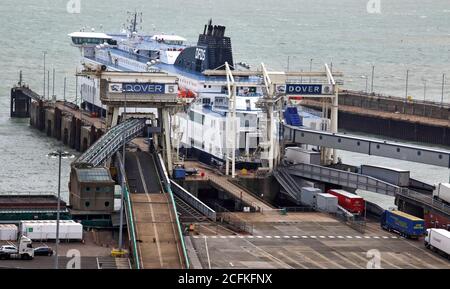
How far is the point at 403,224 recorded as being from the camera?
38812 mm

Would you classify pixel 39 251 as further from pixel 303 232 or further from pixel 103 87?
pixel 103 87

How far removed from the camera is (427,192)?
4419 cm

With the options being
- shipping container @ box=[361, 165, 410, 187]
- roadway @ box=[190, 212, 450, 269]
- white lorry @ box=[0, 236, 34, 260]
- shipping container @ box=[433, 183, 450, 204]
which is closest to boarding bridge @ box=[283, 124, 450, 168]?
shipping container @ box=[361, 165, 410, 187]

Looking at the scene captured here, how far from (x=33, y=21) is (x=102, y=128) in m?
125

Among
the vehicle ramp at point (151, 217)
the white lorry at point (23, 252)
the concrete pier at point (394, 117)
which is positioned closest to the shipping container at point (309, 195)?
the vehicle ramp at point (151, 217)

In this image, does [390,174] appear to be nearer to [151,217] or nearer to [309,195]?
[309,195]

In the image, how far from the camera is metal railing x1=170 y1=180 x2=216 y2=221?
41156 millimetres

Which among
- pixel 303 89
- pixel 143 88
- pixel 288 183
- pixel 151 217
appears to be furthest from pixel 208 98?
pixel 151 217

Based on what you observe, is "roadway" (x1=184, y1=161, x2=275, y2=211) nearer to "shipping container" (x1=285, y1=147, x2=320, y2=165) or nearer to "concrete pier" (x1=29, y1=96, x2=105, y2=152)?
"shipping container" (x1=285, y1=147, x2=320, y2=165)

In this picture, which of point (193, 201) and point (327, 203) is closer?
point (193, 201)

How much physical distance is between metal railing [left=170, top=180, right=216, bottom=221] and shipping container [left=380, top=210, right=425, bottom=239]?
233 inches

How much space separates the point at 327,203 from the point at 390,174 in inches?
130

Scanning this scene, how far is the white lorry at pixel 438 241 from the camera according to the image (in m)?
35.4

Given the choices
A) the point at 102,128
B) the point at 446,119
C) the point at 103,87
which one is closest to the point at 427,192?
the point at 103,87
